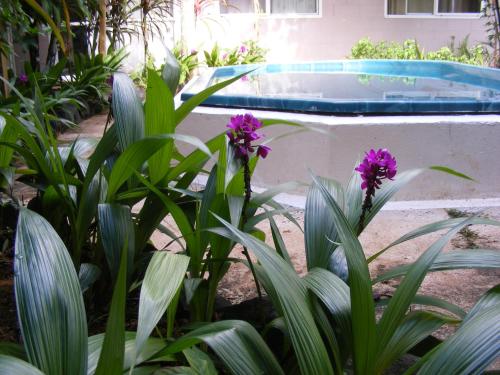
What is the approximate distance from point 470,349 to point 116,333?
1.73 feet

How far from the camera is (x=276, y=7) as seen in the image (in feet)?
35.6

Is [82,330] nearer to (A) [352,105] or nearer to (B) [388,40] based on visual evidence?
(A) [352,105]

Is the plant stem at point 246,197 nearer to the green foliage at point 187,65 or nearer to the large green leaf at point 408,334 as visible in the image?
the large green leaf at point 408,334

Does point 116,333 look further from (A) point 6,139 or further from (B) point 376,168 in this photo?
(A) point 6,139

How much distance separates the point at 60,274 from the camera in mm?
954

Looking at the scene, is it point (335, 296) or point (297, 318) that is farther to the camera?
point (335, 296)

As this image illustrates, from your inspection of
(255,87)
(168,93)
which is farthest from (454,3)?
(168,93)

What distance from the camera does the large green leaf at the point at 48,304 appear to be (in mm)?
868

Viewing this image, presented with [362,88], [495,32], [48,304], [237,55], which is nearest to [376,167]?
[48,304]

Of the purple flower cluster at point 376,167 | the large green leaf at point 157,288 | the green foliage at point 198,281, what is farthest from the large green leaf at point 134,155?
the purple flower cluster at point 376,167

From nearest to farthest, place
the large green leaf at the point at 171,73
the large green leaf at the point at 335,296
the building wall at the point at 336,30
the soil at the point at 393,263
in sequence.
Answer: the large green leaf at the point at 335,296
the large green leaf at the point at 171,73
the soil at the point at 393,263
the building wall at the point at 336,30

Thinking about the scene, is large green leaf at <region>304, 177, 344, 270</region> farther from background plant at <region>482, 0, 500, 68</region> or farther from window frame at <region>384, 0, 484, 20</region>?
window frame at <region>384, 0, 484, 20</region>

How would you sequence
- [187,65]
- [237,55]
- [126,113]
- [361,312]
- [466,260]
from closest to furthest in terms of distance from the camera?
[361,312]
[466,260]
[126,113]
[187,65]
[237,55]

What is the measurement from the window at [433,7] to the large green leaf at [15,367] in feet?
35.8
